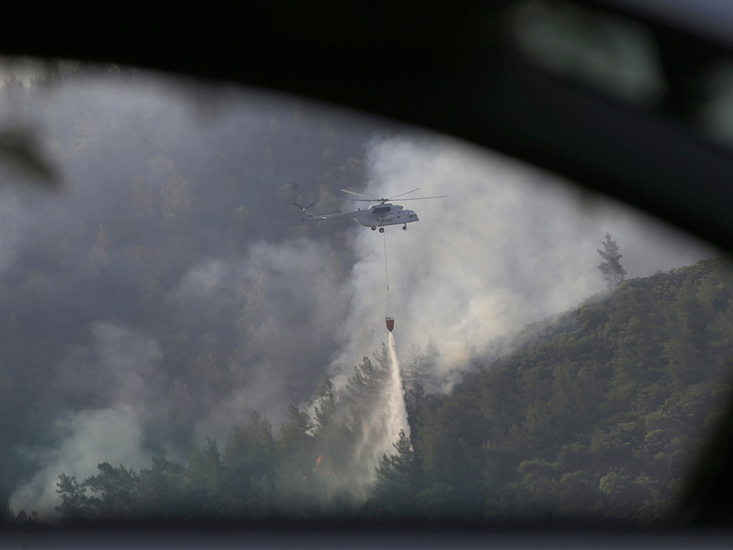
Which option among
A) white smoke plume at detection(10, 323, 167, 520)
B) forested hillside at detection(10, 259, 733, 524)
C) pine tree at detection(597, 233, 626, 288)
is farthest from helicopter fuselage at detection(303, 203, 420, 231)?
white smoke plume at detection(10, 323, 167, 520)

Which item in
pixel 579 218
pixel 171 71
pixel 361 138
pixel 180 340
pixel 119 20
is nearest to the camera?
pixel 119 20

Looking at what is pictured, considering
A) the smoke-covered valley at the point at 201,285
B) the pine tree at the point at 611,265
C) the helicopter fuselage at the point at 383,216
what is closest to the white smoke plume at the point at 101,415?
the smoke-covered valley at the point at 201,285

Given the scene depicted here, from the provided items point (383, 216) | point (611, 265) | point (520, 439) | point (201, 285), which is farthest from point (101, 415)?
point (611, 265)

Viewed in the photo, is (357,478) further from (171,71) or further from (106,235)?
(171,71)

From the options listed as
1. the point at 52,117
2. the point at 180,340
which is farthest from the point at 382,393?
the point at 52,117

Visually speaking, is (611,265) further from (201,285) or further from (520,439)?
(201,285)
